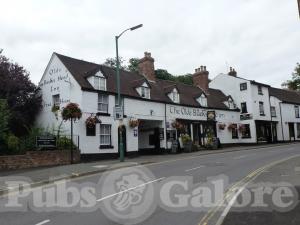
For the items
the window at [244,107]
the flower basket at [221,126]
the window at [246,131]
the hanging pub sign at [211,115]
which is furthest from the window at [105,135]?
the window at [244,107]

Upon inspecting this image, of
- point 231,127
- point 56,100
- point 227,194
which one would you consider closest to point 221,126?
point 231,127

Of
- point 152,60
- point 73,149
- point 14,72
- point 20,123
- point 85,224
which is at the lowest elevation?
point 85,224

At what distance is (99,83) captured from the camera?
29281 mm

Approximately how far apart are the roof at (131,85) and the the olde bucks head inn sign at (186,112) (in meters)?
0.54

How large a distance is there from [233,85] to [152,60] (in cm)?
1659

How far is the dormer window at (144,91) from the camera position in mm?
33366

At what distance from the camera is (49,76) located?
30.4 m

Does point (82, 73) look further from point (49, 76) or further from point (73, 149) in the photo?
point (73, 149)

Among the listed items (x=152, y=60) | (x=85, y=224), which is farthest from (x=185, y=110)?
(x=85, y=224)

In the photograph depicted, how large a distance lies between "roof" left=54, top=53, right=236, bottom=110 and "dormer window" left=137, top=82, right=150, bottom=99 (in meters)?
0.38

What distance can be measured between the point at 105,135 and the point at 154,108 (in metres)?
6.89

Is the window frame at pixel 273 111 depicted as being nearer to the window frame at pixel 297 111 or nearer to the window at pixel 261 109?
the window at pixel 261 109

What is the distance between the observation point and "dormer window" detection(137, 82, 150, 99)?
109 ft

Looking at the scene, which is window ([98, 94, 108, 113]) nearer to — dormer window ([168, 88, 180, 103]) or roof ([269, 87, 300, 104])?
dormer window ([168, 88, 180, 103])
